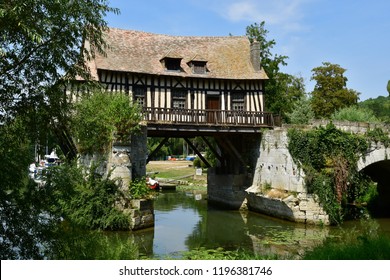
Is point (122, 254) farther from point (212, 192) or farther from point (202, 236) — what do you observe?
point (212, 192)

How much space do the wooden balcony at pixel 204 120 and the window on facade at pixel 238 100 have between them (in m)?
1.02

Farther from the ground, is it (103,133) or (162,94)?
(162,94)

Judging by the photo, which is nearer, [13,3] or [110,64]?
[13,3]

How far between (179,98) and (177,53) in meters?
2.30

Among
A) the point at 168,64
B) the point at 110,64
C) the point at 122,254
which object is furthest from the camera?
the point at 168,64

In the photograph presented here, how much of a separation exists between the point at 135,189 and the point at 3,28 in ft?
30.5

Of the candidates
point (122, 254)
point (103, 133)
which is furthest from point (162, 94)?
point (122, 254)

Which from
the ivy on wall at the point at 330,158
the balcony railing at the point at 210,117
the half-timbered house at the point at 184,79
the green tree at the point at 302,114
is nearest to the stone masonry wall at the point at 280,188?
the ivy on wall at the point at 330,158

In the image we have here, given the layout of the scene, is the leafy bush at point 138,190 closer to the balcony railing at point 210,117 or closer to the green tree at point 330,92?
the balcony railing at point 210,117

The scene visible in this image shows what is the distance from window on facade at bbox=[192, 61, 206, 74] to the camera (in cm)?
1788

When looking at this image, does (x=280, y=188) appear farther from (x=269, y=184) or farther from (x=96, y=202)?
(x=96, y=202)

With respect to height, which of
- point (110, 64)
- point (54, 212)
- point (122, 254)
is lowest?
point (122, 254)

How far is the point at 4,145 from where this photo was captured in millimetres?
5211

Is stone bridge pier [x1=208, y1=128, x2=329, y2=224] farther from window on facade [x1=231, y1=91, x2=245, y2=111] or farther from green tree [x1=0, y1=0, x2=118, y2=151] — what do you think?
green tree [x1=0, y1=0, x2=118, y2=151]
